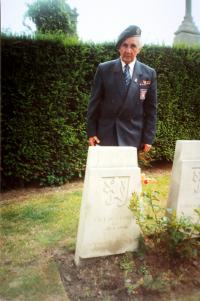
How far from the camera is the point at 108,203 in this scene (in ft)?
10.6

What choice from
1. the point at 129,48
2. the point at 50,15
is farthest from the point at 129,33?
the point at 50,15

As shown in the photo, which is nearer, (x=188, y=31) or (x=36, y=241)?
(x=36, y=241)

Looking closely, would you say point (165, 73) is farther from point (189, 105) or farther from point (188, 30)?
point (188, 30)

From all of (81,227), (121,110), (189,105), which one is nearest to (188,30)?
(189,105)

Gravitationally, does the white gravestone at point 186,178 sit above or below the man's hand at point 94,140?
below

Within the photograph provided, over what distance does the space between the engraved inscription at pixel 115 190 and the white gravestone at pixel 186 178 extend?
685 mm

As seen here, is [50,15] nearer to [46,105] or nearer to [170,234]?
[46,105]

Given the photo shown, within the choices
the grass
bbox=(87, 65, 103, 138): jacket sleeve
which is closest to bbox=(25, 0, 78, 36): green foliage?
the grass

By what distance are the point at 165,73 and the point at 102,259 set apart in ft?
16.0

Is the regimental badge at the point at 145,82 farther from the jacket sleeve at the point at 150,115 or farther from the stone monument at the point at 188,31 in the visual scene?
the stone monument at the point at 188,31

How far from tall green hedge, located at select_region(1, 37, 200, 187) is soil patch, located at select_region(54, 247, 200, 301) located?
2640 mm

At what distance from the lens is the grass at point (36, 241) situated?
291 centimetres

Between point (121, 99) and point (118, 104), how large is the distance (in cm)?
6

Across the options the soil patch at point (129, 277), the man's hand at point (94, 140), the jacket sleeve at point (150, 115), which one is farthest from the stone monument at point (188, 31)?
the soil patch at point (129, 277)
